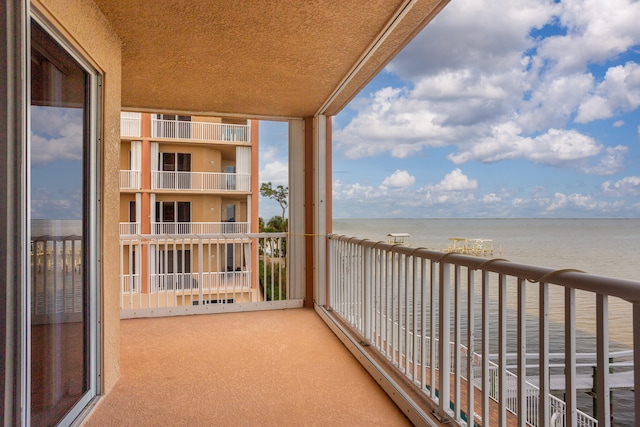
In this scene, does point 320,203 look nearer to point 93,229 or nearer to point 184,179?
point 93,229

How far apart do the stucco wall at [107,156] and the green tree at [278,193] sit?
236 cm

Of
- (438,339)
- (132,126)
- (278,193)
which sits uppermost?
(132,126)

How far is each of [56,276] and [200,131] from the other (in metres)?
6.27

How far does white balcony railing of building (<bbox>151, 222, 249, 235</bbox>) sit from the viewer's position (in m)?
6.98

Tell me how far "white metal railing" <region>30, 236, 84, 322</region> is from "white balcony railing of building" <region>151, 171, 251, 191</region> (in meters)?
5.05

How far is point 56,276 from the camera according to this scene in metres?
1.79

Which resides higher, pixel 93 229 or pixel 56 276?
pixel 93 229

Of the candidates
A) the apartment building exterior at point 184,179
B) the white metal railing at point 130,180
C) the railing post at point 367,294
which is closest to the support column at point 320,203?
the railing post at point 367,294

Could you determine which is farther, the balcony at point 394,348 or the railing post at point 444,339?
the railing post at point 444,339

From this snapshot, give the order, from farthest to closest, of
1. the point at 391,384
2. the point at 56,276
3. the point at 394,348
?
the point at 394,348 < the point at 391,384 < the point at 56,276

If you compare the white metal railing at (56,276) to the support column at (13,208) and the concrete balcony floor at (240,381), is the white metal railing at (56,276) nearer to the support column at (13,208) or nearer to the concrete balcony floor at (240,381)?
the support column at (13,208)

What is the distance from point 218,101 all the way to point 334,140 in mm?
1354

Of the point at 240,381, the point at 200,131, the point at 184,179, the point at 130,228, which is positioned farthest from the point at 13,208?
the point at 200,131

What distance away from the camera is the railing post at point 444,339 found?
1.85 m
